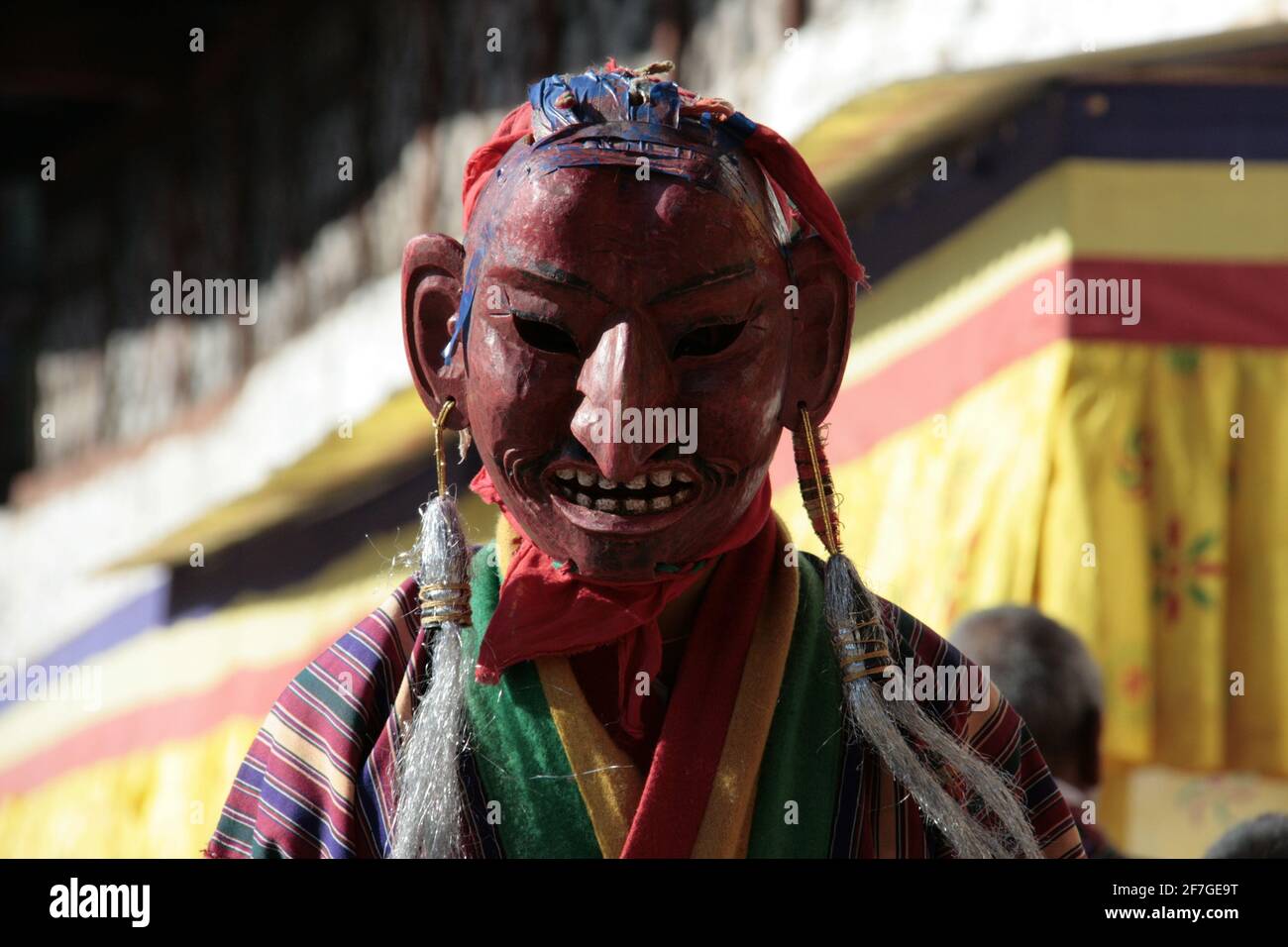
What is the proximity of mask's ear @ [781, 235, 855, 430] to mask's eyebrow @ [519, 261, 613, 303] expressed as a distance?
0.86 ft

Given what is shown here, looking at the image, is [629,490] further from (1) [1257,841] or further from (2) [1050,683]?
(2) [1050,683]

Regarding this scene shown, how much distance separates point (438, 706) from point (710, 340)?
48 centimetres

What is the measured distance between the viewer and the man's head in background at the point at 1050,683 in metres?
3.47

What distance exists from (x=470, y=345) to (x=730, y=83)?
8.64ft

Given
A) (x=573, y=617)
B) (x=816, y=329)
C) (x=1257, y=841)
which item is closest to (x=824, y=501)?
(x=816, y=329)

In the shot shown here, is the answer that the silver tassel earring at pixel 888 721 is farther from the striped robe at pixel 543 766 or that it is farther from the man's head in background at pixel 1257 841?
the man's head in background at pixel 1257 841

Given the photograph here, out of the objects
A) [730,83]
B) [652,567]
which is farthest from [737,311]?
[730,83]

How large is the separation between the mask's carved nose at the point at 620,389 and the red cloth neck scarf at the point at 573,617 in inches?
6.3

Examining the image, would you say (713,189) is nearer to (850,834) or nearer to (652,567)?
(652,567)

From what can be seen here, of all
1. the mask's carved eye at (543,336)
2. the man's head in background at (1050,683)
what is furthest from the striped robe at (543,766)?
the man's head in background at (1050,683)

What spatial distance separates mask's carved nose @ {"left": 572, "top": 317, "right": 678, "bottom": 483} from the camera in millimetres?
2219

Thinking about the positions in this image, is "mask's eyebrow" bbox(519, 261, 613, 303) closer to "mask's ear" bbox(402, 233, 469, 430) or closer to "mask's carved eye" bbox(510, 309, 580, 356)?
"mask's carved eye" bbox(510, 309, 580, 356)

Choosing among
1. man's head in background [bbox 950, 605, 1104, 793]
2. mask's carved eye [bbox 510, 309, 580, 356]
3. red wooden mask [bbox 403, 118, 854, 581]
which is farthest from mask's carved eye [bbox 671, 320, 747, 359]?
man's head in background [bbox 950, 605, 1104, 793]

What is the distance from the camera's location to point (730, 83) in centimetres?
486
